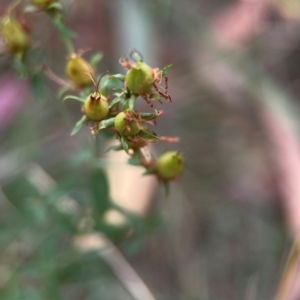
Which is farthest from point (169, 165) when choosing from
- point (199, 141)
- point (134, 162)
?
point (199, 141)

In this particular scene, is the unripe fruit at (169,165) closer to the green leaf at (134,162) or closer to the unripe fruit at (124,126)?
the green leaf at (134,162)

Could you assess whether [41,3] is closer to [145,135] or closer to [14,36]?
[14,36]

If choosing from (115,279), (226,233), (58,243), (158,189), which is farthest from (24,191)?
(226,233)

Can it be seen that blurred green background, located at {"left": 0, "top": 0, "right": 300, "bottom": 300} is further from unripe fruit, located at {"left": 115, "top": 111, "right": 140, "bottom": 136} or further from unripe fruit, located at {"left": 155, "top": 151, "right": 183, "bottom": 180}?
unripe fruit, located at {"left": 115, "top": 111, "right": 140, "bottom": 136}

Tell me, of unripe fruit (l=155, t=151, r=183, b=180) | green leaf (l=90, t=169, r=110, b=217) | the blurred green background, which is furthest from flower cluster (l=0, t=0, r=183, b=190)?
the blurred green background

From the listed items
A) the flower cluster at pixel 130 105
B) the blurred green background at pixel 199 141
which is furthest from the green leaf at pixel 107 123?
the blurred green background at pixel 199 141

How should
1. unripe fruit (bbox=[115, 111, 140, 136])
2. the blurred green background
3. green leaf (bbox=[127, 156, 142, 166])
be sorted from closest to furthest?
unripe fruit (bbox=[115, 111, 140, 136]) → green leaf (bbox=[127, 156, 142, 166]) → the blurred green background

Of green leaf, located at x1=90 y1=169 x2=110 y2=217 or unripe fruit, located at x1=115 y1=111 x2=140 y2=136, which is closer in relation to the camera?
unripe fruit, located at x1=115 y1=111 x2=140 y2=136

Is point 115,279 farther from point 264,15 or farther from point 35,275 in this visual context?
point 264,15
